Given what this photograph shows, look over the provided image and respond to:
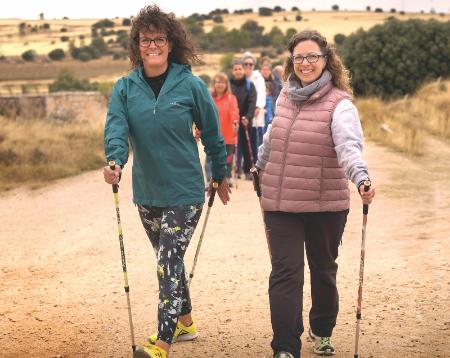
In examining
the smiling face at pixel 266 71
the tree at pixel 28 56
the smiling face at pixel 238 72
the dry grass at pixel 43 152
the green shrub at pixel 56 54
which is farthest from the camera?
the green shrub at pixel 56 54

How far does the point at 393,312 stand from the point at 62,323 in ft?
8.20

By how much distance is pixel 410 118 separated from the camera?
24625mm

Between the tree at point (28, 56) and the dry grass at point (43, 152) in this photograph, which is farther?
Answer: the tree at point (28, 56)

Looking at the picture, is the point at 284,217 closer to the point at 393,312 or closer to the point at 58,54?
the point at 393,312

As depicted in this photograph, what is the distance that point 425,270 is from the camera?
8219 mm

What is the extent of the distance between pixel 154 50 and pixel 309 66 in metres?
0.94

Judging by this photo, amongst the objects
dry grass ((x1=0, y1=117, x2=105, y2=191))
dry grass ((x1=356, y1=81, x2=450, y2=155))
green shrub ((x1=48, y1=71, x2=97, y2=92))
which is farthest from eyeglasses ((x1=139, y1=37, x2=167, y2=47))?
green shrub ((x1=48, y1=71, x2=97, y2=92))

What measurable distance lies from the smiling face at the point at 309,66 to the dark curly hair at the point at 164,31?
0.72 m

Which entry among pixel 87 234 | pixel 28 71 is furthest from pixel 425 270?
pixel 28 71

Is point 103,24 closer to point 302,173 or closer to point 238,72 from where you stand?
point 238,72

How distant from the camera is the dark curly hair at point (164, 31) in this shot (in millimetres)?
5566

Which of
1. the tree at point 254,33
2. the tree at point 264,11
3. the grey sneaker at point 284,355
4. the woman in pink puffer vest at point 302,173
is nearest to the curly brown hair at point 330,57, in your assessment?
the woman in pink puffer vest at point 302,173

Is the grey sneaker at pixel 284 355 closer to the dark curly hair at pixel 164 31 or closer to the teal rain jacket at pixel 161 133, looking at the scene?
the teal rain jacket at pixel 161 133

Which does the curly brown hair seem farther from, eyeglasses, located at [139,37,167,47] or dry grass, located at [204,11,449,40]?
dry grass, located at [204,11,449,40]
